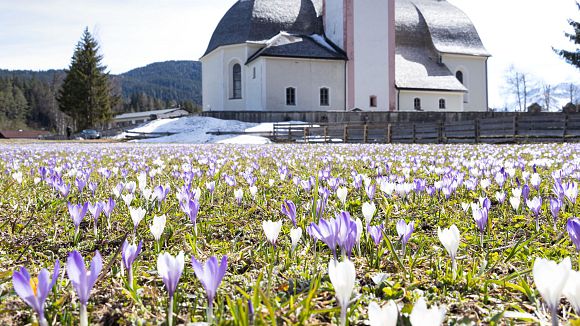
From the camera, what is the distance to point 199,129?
35.6 meters

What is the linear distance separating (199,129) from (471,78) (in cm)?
3374

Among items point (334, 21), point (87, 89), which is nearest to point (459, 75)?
point (334, 21)

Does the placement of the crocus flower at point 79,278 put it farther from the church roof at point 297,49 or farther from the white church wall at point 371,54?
the white church wall at point 371,54

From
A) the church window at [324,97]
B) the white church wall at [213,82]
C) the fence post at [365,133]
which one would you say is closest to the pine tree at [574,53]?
the church window at [324,97]

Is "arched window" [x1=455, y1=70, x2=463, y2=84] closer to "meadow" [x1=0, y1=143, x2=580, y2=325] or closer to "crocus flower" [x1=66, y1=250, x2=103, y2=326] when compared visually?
"meadow" [x1=0, y1=143, x2=580, y2=325]

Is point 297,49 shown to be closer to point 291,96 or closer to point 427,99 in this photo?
point 291,96

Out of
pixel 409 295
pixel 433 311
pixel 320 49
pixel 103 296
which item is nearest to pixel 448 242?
pixel 409 295

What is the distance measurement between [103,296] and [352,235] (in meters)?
0.80

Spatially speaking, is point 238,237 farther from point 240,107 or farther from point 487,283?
point 240,107

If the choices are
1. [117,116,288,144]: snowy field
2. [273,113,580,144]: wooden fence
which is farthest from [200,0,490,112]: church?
[273,113,580,144]: wooden fence

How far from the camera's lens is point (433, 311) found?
77 cm

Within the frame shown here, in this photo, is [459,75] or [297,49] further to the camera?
[459,75]

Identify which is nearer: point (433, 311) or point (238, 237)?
point (433, 311)

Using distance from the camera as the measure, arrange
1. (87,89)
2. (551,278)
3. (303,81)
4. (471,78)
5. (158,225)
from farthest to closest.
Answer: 1. (87,89)
2. (471,78)
3. (303,81)
4. (158,225)
5. (551,278)
